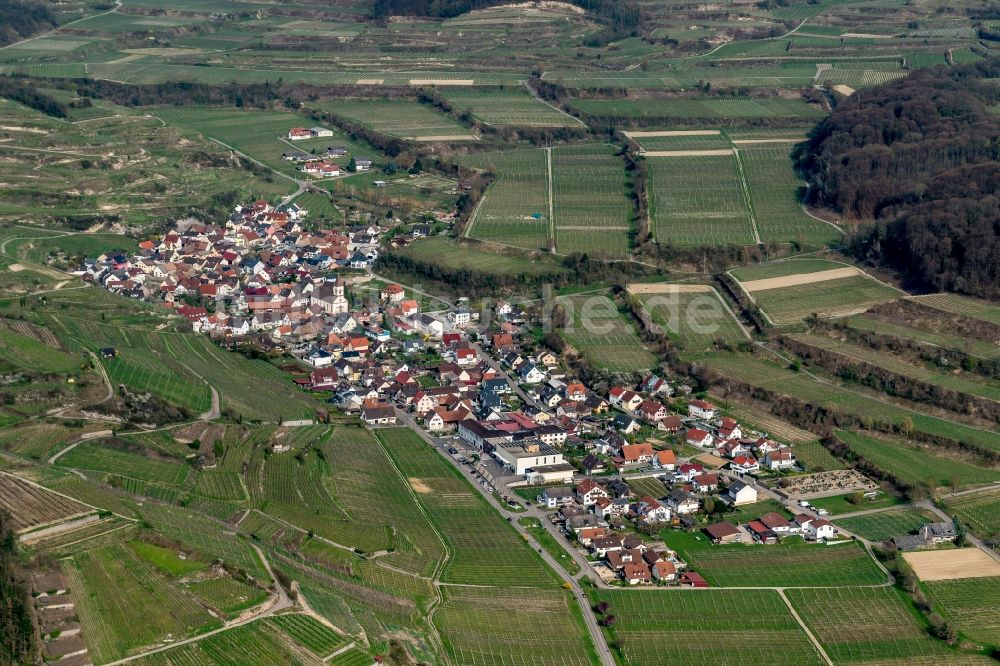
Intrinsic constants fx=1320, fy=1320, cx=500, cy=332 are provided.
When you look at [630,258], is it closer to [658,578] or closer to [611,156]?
[611,156]

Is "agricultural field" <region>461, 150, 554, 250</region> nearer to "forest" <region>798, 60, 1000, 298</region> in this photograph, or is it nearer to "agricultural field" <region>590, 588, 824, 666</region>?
"forest" <region>798, 60, 1000, 298</region>

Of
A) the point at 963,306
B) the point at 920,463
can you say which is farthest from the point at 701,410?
the point at 963,306

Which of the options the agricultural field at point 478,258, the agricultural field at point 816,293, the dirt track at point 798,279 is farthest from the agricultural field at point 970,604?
the agricultural field at point 478,258

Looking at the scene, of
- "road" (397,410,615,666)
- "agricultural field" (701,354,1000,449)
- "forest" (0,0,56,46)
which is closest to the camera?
"road" (397,410,615,666)

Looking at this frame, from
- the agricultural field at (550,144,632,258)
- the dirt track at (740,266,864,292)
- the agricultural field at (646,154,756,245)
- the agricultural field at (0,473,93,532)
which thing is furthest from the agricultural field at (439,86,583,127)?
the agricultural field at (0,473,93,532)

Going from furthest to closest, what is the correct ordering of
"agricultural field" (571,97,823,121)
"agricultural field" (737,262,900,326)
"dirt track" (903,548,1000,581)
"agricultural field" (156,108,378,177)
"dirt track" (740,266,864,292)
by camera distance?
"agricultural field" (571,97,823,121)
"agricultural field" (156,108,378,177)
"dirt track" (740,266,864,292)
"agricultural field" (737,262,900,326)
"dirt track" (903,548,1000,581)

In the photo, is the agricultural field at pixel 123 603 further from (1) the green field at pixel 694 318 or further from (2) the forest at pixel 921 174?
(2) the forest at pixel 921 174
